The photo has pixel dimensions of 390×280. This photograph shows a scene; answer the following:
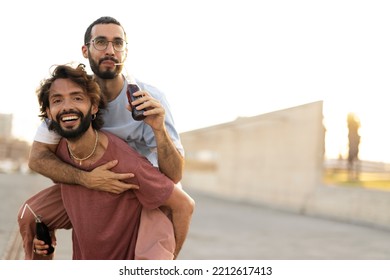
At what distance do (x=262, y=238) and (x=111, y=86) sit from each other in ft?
21.8

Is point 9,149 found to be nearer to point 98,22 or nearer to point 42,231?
point 42,231

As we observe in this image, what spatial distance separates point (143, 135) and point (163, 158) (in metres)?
0.29

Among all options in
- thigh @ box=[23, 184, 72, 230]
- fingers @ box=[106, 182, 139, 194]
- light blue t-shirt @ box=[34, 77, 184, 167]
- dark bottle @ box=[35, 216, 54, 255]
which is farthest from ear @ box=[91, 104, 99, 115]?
dark bottle @ box=[35, 216, 54, 255]

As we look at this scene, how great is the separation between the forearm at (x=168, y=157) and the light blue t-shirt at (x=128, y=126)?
124 millimetres

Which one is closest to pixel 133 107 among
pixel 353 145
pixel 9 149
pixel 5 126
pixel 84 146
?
pixel 84 146

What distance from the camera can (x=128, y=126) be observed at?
11.7 feet

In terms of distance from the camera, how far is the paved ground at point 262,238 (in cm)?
804

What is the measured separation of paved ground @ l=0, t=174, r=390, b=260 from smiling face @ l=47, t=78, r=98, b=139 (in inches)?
137

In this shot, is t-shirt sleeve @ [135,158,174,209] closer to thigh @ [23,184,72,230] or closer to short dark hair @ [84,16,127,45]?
thigh @ [23,184,72,230]

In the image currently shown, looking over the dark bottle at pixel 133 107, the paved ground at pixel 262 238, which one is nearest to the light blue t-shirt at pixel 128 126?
the dark bottle at pixel 133 107

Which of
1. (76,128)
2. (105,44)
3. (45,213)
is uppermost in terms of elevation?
(105,44)

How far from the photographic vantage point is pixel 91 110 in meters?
3.37

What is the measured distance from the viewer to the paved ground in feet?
26.4
